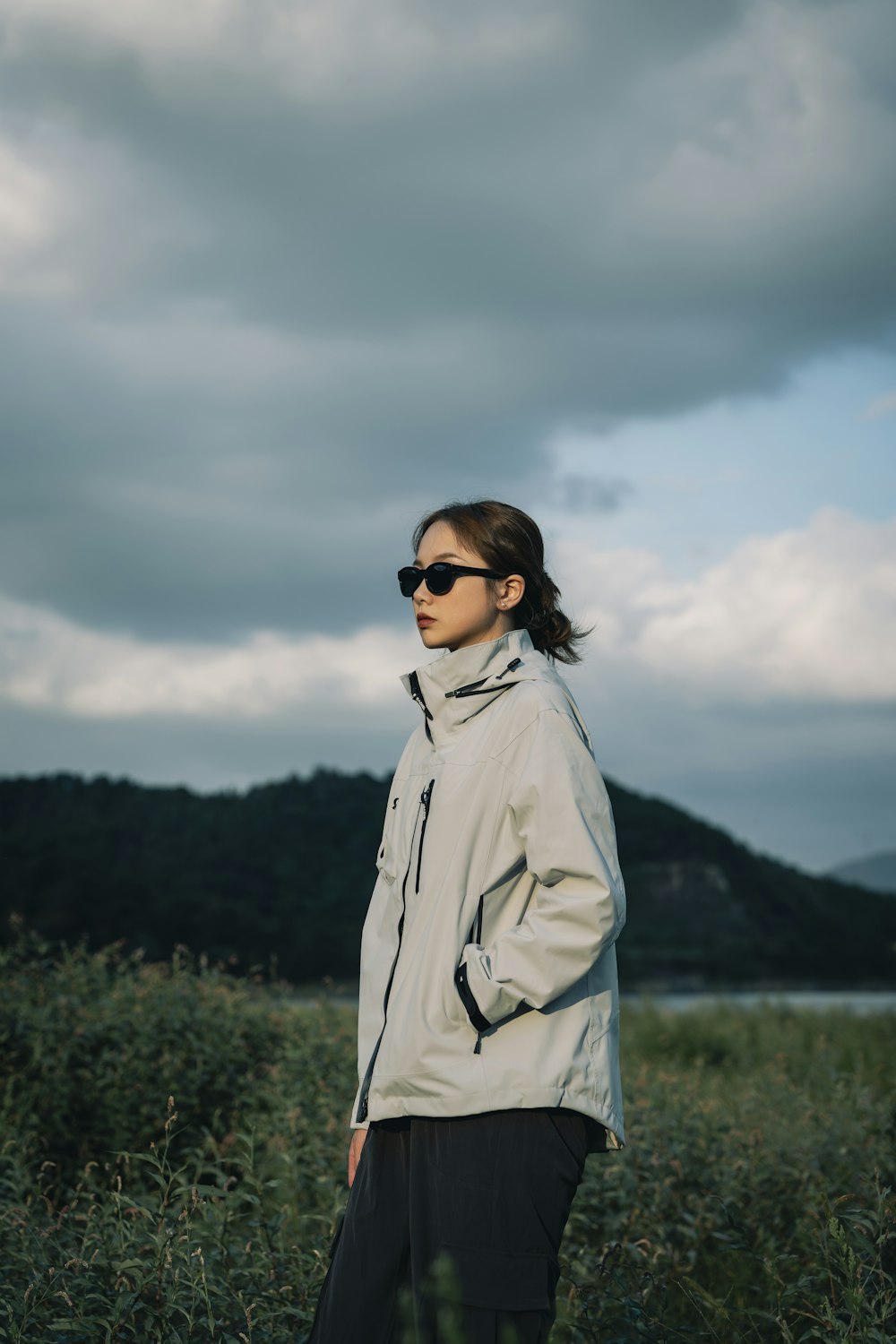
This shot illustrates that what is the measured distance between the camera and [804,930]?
166 ft

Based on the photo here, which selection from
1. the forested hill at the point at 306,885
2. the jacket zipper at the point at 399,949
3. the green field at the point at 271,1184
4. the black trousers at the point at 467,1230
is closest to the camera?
the black trousers at the point at 467,1230

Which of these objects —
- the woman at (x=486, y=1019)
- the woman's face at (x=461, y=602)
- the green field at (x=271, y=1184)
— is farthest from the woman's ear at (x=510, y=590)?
the green field at (x=271, y=1184)

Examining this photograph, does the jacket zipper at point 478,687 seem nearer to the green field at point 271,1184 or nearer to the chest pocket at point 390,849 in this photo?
the chest pocket at point 390,849

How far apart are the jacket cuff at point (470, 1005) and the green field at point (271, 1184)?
0.99 m

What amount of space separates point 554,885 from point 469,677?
48 cm

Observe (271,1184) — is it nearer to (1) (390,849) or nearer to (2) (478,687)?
(1) (390,849)

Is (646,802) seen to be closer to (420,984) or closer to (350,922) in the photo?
(350,922)

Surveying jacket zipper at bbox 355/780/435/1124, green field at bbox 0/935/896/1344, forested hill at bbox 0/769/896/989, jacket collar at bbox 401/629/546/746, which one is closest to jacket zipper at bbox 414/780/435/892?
jacket zipper at bbox 355/780/435/1124

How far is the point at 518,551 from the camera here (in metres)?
2.74

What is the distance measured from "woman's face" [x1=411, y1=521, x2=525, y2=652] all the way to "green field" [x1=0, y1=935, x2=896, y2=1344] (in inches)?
49.5

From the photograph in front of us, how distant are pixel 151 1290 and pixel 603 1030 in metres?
1.58

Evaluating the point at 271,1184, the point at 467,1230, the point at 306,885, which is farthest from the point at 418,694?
the point at 306,885

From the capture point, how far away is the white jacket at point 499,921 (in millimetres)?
2242

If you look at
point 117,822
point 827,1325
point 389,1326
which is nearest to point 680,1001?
point 827,1325
